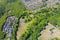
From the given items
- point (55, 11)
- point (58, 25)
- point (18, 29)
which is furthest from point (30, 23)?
point (55, 11)

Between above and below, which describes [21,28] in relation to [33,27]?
below

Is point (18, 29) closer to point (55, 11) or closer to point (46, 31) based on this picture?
point (46, 31)

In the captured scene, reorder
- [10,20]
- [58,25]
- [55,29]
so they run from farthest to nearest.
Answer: [10,20], [58,25], [55,29]

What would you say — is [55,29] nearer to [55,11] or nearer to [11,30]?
[11,30]

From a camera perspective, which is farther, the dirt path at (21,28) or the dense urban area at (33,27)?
the dirt path at (21,28)

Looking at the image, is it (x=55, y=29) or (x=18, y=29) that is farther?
(x=18, y=29)

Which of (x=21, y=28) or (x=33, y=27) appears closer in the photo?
(x=33, y=27)

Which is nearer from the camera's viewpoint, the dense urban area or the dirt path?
the dense urban area

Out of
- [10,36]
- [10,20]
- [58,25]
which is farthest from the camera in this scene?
[10,20]

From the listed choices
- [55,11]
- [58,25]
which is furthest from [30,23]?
[55,11]

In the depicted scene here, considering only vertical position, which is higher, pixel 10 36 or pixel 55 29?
pixel 55 29
